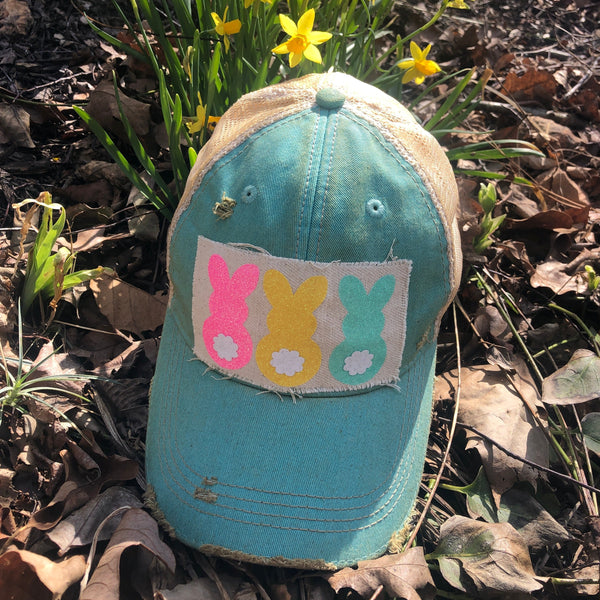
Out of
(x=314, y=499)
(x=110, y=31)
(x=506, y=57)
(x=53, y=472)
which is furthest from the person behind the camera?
(x=506, y=57)

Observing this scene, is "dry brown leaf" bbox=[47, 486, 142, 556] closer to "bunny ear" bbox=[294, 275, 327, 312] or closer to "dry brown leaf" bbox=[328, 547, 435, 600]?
"dry brown leaf" bbox=[328, 547, 435, 600]

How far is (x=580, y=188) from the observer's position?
2.38 meters

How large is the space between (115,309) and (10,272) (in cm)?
32

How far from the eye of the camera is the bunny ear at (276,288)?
121 centimetres

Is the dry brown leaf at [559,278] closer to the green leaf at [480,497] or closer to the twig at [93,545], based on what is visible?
the green leaf at [480,497]

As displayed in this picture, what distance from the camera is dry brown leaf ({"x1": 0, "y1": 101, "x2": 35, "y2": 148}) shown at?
7.03 feet

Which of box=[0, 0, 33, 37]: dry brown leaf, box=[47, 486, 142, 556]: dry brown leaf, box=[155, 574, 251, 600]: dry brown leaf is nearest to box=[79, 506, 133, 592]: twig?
box=[47, 486, 142, 556]: dry brown leaf

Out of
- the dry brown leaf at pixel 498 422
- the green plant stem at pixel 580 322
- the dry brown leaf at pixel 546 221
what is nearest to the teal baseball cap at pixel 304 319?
the dry brown leaf at pixel 498 422

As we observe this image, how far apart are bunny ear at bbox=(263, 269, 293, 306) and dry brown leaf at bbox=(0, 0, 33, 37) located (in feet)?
6.50

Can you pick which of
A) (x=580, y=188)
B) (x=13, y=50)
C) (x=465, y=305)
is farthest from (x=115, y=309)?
(x=580, y=188)

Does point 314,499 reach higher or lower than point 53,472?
higher

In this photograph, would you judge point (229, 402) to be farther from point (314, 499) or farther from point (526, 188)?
point (526, 188)

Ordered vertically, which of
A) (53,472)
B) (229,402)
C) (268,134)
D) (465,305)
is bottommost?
(53,472)

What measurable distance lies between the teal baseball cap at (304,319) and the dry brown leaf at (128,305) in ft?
1.50
